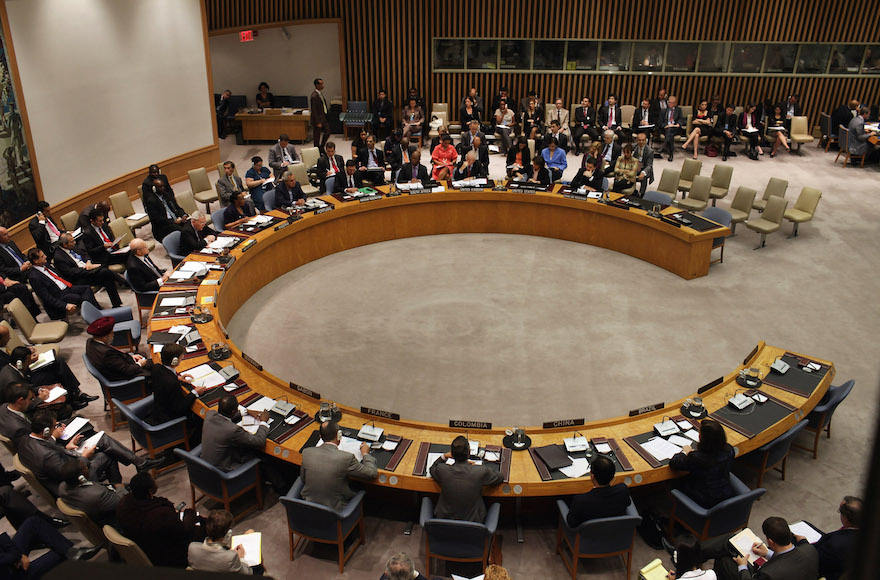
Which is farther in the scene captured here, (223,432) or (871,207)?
(871,207)

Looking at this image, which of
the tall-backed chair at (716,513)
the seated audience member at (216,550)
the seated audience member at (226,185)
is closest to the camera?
the seated audience member at (216,550)

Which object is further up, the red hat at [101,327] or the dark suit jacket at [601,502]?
the red hat at [101,327]

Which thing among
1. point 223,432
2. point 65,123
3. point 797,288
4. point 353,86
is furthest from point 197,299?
point 353,86

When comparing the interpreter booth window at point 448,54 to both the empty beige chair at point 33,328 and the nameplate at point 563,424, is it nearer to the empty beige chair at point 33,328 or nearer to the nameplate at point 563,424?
the empty beige chair at point 33,328

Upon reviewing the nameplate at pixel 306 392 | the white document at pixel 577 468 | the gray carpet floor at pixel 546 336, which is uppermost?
the nameplate at pixel 306 392

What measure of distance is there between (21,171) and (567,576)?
9.57m

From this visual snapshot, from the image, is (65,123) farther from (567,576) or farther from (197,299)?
(567,576)

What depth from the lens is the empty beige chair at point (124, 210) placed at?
1063 centimetres

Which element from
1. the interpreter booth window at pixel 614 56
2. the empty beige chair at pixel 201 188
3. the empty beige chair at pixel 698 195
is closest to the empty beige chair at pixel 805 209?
the empty beige chair at pixel 698 195

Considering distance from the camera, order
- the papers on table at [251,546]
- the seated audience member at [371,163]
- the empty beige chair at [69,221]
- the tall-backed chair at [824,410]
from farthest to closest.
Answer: the seated audience member at [371,163], the empty beige chair at [69,221], the tall-backed chair at [824,410], the papers on table at [251,546]

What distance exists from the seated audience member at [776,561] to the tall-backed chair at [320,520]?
104 inches

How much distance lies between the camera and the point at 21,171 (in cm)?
1045

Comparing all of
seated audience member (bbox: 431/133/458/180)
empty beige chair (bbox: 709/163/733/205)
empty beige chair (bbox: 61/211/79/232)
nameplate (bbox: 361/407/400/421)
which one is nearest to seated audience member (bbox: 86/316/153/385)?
nameplate (bbox: 361/407/400/421)

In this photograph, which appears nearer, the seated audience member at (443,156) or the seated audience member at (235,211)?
the seated audience member at (235,211)
